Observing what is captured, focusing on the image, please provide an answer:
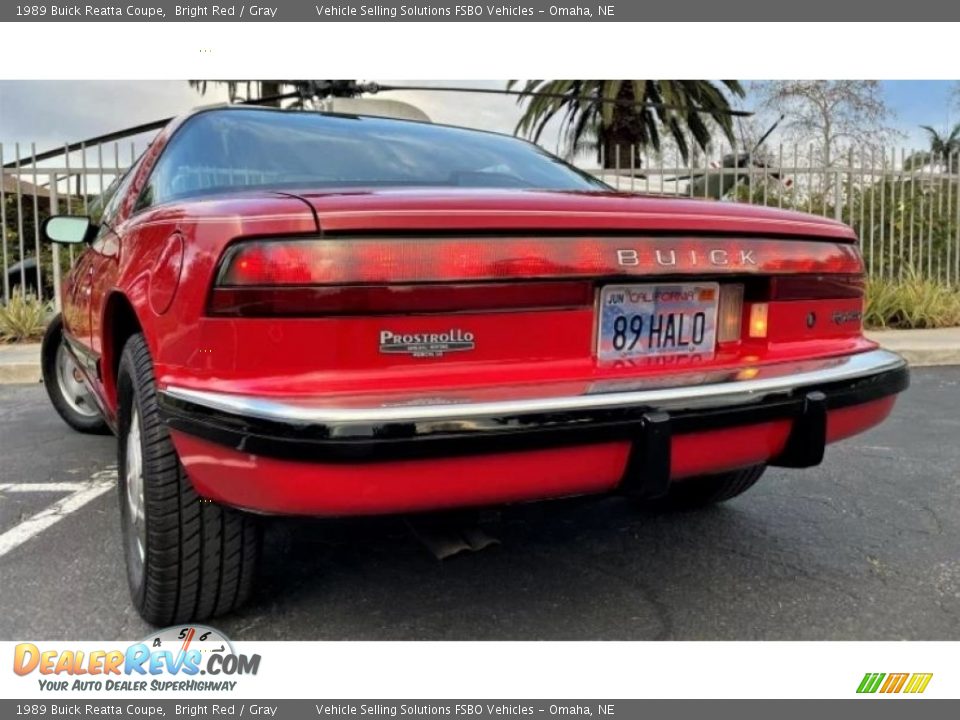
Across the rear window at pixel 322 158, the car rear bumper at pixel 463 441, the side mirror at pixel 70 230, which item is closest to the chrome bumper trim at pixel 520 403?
the car rear bumper at pixel 463 441

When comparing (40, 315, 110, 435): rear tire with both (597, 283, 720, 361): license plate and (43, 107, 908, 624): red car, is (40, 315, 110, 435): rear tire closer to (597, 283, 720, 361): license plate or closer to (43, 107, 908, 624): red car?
(43, 107, 908, 624): red car

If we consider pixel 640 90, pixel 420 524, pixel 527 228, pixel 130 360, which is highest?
pixel 640 90

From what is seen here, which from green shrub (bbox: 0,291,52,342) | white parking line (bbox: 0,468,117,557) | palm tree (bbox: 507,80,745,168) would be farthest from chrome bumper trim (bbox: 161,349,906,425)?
palm tree (bbox: 507,80,745,168)

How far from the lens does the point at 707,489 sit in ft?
9.91

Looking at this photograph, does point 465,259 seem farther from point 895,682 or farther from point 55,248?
point 55,248

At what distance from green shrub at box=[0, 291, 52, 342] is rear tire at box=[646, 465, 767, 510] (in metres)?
7.84

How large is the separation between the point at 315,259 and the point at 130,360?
78 cm

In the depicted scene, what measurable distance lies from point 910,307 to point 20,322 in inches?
396

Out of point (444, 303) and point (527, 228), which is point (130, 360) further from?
point (527, 228)

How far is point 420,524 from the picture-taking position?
77.3 inches

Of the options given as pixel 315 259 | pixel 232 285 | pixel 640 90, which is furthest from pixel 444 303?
pixel 640 90

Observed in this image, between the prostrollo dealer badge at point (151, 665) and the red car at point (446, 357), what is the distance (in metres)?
0.08

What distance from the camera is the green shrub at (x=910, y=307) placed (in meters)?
9.55

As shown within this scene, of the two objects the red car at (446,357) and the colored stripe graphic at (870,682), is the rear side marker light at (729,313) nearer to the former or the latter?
the red car at (446,357)
